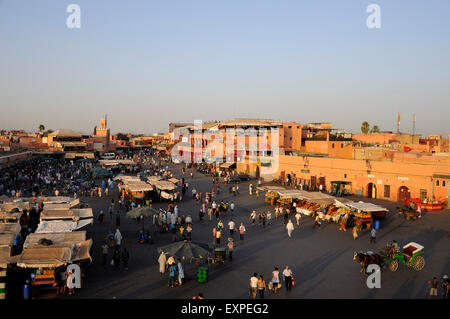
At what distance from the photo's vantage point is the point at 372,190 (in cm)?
3186

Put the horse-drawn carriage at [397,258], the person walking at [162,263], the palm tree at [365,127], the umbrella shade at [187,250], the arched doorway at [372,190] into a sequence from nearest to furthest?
the umbrella shade at [187,250] → the person walking at [162,263] → the horse-drawn carriage at [397,258] → the arched doorway at [372,190] → the palm tree at [365,127]

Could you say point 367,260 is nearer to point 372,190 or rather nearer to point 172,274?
point 172,274

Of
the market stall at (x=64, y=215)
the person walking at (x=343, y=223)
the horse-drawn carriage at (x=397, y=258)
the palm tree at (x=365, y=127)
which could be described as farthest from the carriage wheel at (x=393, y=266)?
the palm tree at (x=365, y=127)

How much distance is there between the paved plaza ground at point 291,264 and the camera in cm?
1187

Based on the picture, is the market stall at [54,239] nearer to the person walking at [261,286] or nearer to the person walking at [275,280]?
the person walking at [261,286]

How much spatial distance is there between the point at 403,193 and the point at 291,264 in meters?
18.7

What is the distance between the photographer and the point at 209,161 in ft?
209

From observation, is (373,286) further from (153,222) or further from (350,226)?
(153,222)

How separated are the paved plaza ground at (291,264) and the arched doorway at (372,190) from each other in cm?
785

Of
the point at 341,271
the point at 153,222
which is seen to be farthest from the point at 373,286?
the point at 153,222

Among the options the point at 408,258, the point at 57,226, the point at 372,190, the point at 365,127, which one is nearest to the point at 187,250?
the point at 57,226

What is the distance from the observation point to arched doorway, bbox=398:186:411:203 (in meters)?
28.9

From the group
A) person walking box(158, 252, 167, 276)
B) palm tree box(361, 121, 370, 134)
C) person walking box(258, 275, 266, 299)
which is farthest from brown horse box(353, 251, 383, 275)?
palm tree box(361, 121, 370, 134)

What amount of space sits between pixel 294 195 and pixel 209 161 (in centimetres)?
3856
